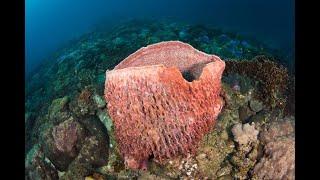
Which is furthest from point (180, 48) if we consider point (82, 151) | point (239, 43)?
point (239, 43)

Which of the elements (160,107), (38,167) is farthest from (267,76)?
(38,167)

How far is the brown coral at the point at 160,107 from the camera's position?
429 cm

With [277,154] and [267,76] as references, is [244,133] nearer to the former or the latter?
[277,154]

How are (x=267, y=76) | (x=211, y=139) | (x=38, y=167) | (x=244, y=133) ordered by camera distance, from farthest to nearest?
(x=267, y=76) < (x=38, y=167) < (x=211, y=139) < (x=244, y=133)

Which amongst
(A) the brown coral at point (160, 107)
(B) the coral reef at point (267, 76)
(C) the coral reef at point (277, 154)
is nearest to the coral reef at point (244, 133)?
(C) the coral reef at point (277, 154)

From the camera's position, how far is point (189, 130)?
15.3 feet

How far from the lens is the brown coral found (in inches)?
169

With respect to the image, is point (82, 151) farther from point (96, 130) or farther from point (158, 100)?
point (158, 100)

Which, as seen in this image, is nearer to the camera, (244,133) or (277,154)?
(277,154)

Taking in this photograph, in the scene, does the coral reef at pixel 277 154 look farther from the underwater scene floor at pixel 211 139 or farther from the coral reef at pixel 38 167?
the coral reef at pixel 38 167

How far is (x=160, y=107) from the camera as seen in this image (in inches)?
172

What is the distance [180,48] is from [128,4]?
40.8 metres

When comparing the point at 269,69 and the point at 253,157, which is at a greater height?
the point at 269,69

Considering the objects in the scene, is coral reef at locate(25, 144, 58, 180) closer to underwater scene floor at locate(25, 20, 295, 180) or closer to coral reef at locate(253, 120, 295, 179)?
underwater scene floor at locate(25, 20, 295, 180)
